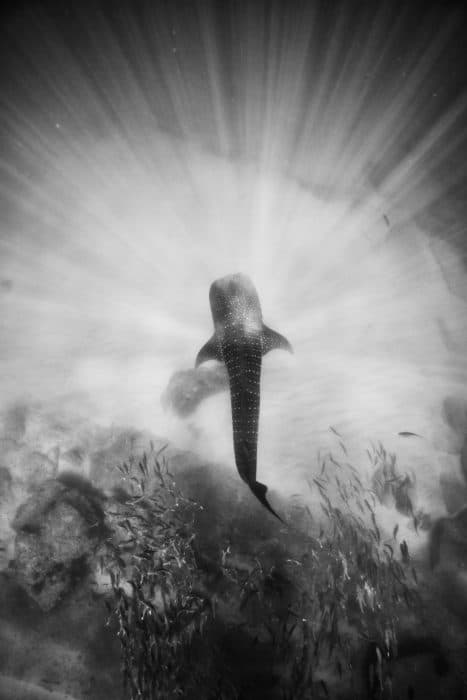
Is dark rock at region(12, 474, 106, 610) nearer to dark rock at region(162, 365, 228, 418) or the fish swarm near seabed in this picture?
the fish swarm near seabed

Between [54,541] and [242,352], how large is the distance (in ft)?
25.7

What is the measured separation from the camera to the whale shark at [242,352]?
2.12 meters

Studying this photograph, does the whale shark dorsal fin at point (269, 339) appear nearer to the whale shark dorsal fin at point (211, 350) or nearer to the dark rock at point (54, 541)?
the whale shark dorsal fin at point (211, 350)

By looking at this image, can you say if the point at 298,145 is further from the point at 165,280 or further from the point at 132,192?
the point at 165,280

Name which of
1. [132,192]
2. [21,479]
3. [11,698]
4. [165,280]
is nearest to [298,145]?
[132,192]

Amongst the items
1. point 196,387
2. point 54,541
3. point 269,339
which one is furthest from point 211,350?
point 54,541

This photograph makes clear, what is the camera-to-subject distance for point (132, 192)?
1144cm

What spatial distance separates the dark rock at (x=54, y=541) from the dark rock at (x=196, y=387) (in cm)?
390

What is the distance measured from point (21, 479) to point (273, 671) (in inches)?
382

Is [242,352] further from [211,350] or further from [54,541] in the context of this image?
[54,541]

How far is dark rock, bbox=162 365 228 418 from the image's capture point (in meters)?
9.55

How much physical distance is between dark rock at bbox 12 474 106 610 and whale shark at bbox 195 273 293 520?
6905mm

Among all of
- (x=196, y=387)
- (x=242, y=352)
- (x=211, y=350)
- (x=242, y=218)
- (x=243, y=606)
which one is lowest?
(x=243, y=606)

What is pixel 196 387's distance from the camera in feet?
31.4
